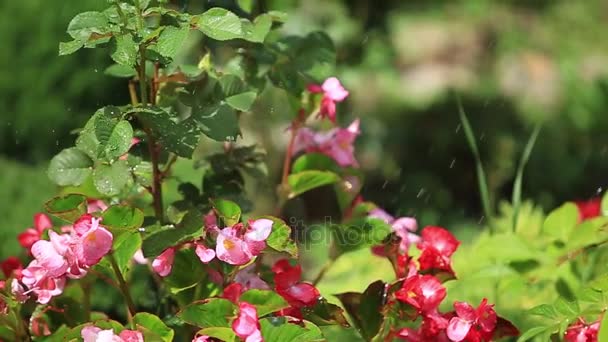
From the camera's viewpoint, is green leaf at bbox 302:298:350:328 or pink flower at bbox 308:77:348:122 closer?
green leaf at bbox 302:298:350:328

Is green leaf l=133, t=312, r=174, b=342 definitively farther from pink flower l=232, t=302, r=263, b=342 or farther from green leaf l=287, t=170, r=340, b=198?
green leaf l=287, t=170, r=340, b=198

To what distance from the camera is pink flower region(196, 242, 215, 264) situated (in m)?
1.33

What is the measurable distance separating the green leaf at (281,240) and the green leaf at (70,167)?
1.02 feet

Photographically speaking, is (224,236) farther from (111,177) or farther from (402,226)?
(402,226)

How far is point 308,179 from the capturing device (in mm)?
1674

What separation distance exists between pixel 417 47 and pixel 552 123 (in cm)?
225

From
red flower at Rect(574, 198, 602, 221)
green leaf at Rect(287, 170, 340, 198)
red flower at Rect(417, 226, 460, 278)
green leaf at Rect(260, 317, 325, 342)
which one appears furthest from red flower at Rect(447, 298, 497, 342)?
red flower at Rect(574, 198, 602, 221)

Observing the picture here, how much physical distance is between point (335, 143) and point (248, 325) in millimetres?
562

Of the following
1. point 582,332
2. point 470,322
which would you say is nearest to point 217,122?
point 470,322

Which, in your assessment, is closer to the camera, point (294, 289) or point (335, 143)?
point (294, 289)

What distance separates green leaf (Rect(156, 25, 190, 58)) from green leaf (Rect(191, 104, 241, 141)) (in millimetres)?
140

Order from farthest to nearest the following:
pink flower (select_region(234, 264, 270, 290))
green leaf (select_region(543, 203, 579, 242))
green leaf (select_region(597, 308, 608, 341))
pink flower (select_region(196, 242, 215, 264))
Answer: green leaf (select_region(543, 203, 579, 242))
pink flower (select_region(234, 264, 270, 290))
pink flower (select_region(196, 242, 215, 264))
green leaf (select_region(597, 308, 608, 341))

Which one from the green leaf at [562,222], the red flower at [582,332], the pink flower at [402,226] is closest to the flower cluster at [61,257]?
the pink flower at [402,226]

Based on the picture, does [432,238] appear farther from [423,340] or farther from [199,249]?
[199,249]
